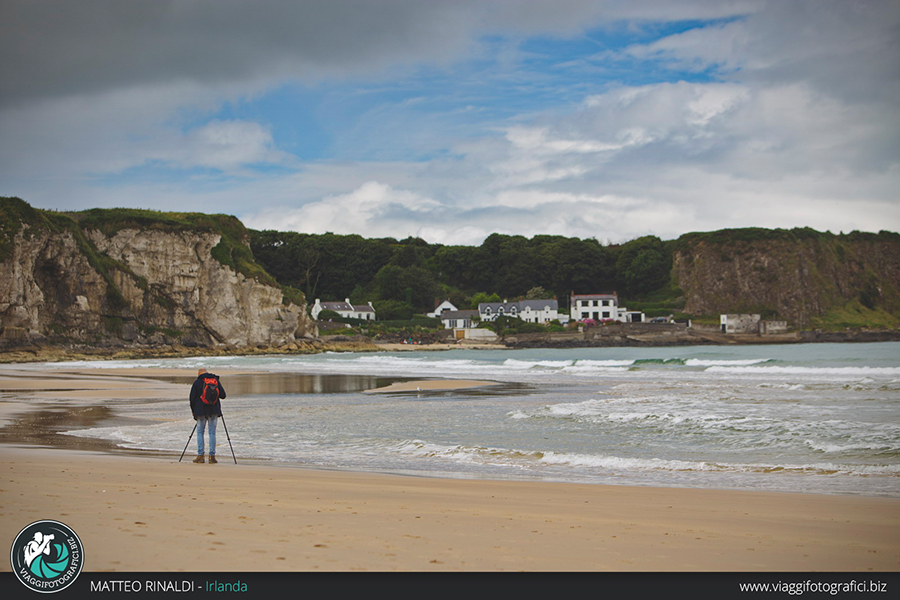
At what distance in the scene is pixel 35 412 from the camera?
49.8 feet

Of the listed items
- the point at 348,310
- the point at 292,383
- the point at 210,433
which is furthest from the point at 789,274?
the point at 210,433

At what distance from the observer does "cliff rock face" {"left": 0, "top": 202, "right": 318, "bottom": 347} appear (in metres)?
48.5

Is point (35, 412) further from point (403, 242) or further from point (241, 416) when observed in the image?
point (403, 242)

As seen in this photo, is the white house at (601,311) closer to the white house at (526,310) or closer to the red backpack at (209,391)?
the white house at (526,310)

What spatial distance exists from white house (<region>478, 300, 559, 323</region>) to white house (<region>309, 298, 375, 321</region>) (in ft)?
51.0

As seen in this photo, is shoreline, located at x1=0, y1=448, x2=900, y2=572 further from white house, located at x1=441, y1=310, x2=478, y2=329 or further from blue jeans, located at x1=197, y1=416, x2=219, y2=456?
white house, located at x1=441, y1=310, x2=478, y2=329

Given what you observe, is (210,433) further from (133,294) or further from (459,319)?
(459,319)

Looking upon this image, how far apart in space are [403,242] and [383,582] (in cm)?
11544

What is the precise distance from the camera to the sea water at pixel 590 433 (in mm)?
8750

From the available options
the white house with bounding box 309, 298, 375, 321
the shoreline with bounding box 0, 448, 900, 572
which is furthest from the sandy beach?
the white house with bounding box 309, 298, 375, 321

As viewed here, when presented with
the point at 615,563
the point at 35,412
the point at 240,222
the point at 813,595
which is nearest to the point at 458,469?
the point at 615,563

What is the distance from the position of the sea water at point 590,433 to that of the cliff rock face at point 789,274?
273 ft

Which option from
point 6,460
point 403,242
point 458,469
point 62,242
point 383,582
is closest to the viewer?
point 383,582

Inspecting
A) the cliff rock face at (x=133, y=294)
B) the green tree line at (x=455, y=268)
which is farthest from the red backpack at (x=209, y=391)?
the green tree line at (x=455, y=268)
